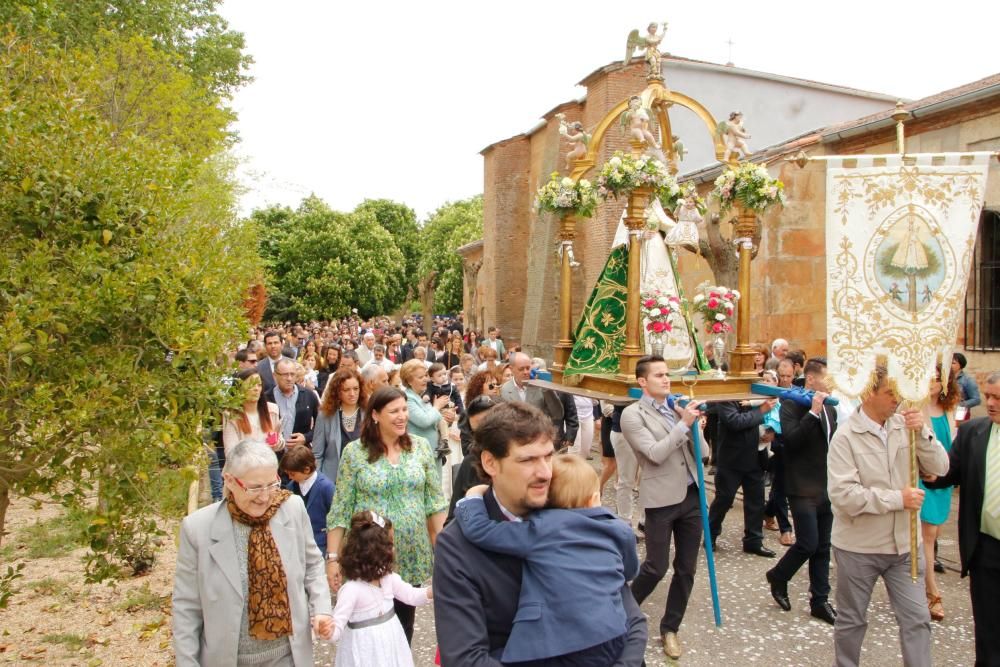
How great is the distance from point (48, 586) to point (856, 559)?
5.93 m

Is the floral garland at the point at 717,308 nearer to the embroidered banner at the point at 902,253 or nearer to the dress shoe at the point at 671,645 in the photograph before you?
the embroidered banner at the point at 902,253

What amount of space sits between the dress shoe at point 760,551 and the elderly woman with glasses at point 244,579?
16.4 ft

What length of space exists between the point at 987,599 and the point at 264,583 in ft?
12.2

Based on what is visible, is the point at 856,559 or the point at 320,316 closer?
the point at 856,559

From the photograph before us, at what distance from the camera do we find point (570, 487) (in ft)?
7.66

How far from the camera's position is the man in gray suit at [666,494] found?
5000 mm

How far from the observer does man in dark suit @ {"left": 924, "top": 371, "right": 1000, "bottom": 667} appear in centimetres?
404

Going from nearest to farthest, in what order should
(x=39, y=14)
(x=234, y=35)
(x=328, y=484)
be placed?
(x=328, y=484) < (x=39, y=14) < (x=234, y=35)

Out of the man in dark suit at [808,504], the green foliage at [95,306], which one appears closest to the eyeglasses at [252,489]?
the green foliage at [95,306]

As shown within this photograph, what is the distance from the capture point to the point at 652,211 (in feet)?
24.7

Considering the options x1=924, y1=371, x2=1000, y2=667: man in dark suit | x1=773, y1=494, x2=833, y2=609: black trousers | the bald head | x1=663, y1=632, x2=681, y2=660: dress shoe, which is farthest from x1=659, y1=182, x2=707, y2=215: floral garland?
x1=663, y1=632, x2=681, y2=660: dress shoe

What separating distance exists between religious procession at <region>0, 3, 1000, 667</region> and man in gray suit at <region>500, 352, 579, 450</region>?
4cm

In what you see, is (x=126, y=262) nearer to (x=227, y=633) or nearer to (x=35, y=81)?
(x=35, y=81)

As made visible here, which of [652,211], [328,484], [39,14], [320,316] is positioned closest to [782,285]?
[652,211]
